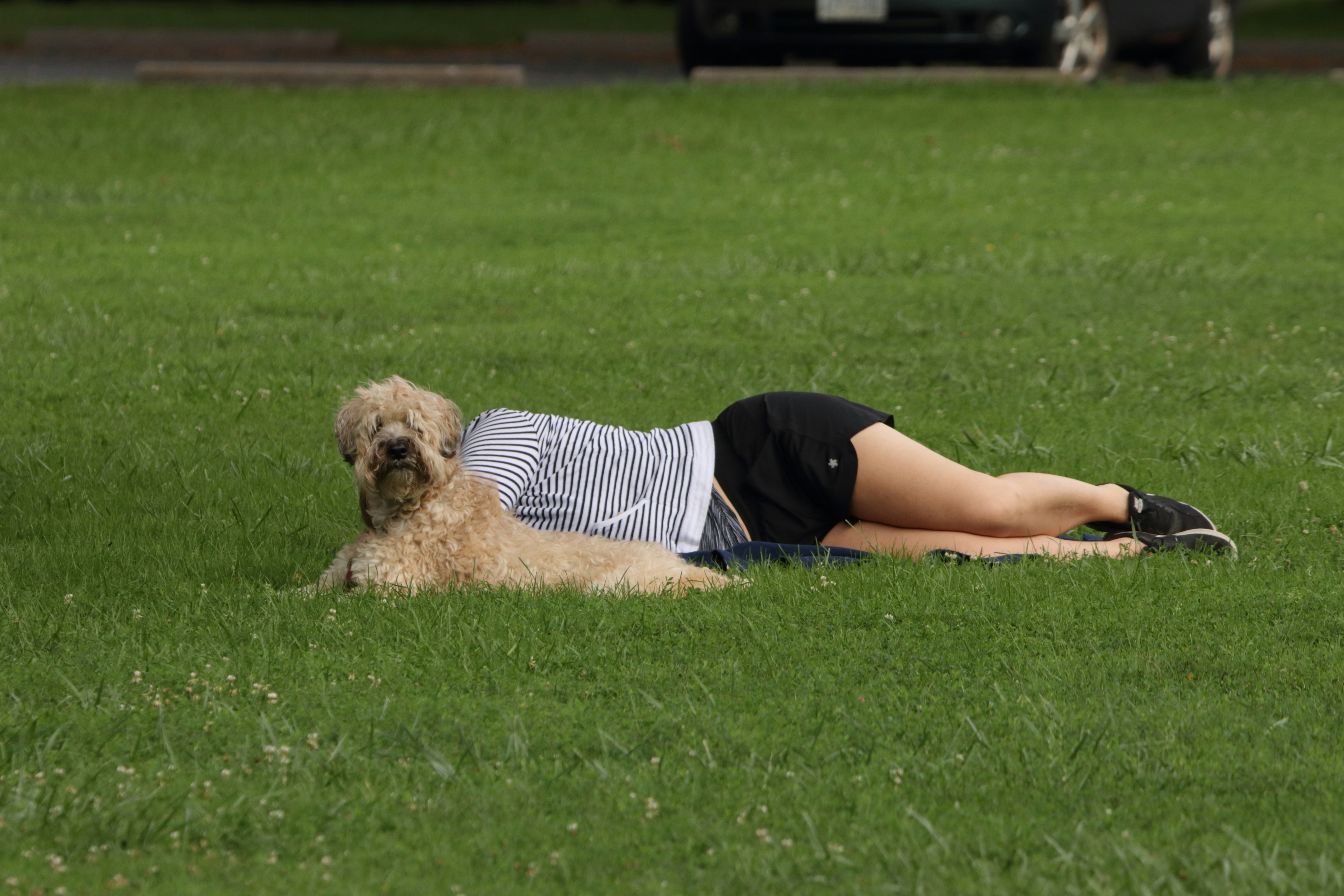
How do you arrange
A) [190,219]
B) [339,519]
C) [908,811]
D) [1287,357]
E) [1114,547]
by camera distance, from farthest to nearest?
[190,219]
[1287,357]
[339,519]
[1114,547]
[908,811]

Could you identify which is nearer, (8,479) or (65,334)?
(8,479)

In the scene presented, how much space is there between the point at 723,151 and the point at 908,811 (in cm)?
1095

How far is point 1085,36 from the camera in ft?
56.7

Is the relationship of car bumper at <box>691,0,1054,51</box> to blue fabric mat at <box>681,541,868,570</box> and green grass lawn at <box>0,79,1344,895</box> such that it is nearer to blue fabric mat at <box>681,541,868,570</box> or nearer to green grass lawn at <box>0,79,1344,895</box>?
green grass lawn at <box>0,79,1344,895</box>

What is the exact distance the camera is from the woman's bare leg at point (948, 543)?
559 cm

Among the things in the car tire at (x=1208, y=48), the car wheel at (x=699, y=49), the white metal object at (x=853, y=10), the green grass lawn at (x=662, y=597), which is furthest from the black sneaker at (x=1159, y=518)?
the car tire at (x=1208, y=48)

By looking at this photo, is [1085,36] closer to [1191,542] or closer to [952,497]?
[1191,542]

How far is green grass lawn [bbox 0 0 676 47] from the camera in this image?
26.0 metres

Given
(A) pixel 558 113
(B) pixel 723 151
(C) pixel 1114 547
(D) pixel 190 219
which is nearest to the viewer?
(C) pixel 1114 547

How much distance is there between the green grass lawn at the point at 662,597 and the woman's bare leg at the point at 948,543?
0.23m

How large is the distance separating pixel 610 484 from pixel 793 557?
709 millimetres

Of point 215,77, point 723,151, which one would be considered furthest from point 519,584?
point 215,77

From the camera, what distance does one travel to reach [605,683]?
4.49m

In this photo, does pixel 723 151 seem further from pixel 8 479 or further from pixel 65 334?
pixel 8 479
